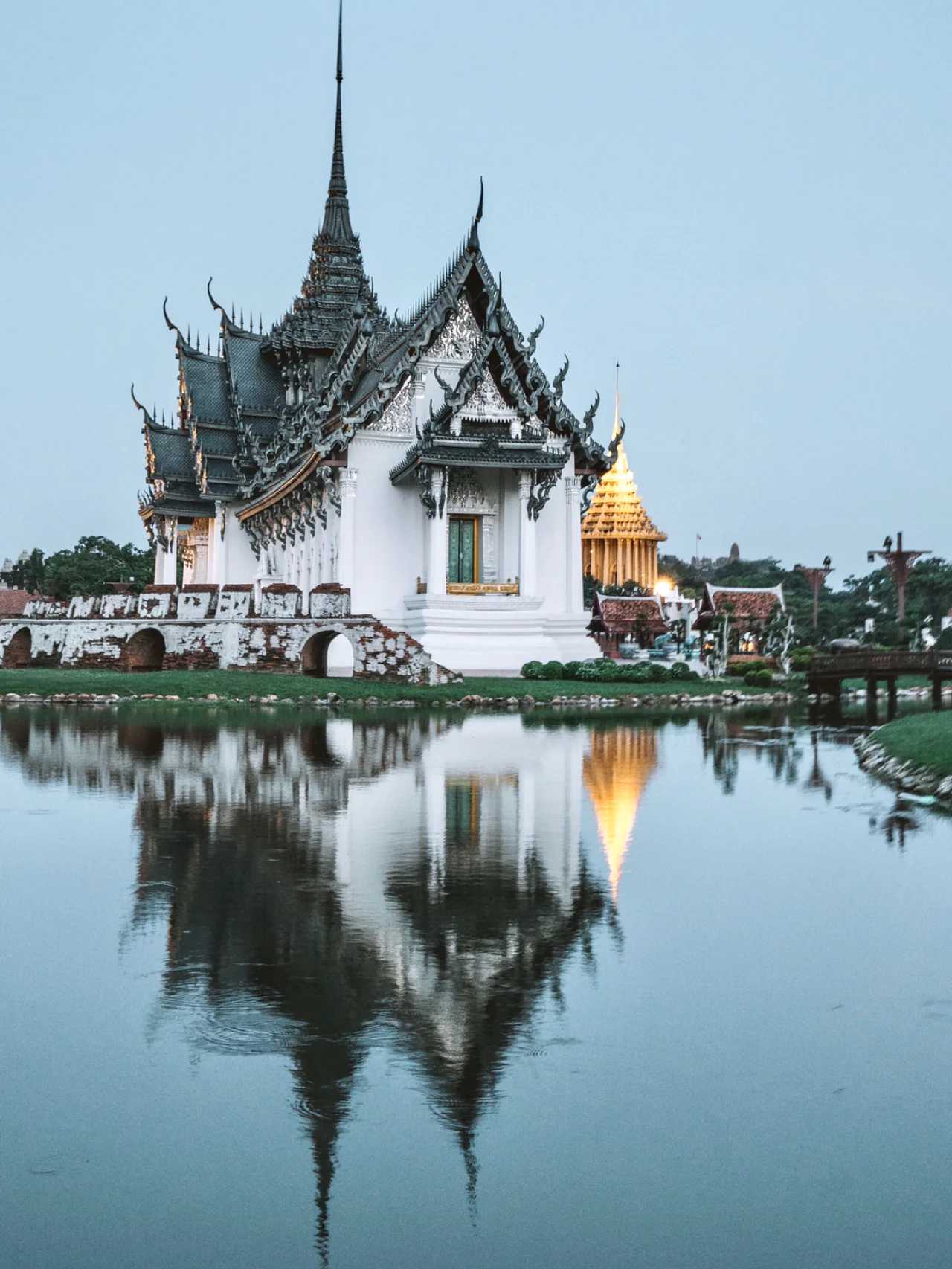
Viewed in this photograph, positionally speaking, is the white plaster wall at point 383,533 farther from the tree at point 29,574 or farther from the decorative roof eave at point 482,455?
the tree at point 29,574

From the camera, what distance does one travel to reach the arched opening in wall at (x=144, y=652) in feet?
105

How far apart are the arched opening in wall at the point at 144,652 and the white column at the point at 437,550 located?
249 inches

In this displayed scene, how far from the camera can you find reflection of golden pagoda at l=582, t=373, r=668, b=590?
264ft

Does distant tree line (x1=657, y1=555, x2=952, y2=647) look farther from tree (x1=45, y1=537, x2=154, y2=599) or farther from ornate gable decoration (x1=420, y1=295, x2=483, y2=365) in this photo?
tree (x1=45, y1=537, x2=154, y2=599)

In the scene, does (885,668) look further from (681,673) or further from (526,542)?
(526,542)

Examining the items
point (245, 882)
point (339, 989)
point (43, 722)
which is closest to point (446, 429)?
point (43, 722)

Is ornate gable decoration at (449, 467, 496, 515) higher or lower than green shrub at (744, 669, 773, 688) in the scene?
higher

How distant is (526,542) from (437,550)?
2.30 metres

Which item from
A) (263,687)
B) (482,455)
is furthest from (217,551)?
(263,687)

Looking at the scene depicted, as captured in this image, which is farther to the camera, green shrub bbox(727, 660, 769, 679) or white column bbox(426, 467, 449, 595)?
green shrub bbox(727, 660, 769, 679)

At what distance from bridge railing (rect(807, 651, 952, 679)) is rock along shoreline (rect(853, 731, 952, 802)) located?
10416 mm

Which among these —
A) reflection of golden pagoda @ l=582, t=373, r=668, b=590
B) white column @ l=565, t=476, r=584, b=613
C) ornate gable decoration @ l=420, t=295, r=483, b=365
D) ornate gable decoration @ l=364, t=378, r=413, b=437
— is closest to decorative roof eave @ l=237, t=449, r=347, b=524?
ornate gable decoration @ l=364, t=378, r=413, b=437

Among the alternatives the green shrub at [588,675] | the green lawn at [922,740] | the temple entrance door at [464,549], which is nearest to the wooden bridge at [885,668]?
the green shrub at [588,675]

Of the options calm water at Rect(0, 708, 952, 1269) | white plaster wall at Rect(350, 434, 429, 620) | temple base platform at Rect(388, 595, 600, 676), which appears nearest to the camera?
calm water at Rect(0, 708, 952, 1269)
